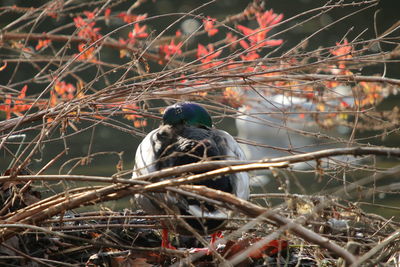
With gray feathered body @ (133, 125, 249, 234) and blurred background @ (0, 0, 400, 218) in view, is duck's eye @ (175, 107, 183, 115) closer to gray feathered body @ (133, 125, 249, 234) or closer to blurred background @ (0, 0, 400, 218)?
gray feathered body @ (133, 125, 249, 234)

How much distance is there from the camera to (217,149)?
3.14m

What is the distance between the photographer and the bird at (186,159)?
2812 mm

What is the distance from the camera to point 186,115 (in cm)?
377

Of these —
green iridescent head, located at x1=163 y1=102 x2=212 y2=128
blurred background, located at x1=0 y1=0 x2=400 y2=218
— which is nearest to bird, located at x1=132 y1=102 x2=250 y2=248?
green iridescent head, located at x1=163 y1=102 x2=212 y2=128

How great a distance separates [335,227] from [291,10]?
8.90m

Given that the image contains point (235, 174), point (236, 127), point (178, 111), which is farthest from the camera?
point (236, 127)

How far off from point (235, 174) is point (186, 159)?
226mm

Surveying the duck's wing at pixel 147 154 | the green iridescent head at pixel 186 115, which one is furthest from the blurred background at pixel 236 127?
the duck's wing at pixel 147 154

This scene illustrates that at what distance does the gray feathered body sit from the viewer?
2.81m

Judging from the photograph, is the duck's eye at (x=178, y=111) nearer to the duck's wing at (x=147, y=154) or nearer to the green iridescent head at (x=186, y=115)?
the green iridescent head at (x=186, y=115)

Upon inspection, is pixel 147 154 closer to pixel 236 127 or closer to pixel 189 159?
pixel 189 159

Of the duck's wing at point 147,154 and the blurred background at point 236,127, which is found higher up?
the duck's wing at point 147,154

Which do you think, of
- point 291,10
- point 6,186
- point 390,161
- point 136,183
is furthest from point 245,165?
point 291,10

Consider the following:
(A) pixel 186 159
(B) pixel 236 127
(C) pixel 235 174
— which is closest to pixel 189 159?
(A) pixel 186 159
